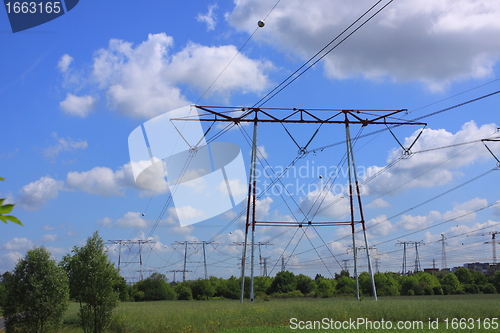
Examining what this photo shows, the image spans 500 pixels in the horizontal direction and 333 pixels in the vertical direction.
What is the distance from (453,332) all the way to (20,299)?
971 inches

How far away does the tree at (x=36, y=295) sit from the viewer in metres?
27.1

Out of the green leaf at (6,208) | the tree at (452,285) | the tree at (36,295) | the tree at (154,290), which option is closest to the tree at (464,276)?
the tree at (452,285)

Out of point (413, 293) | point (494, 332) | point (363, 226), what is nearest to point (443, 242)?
point (413, 293)

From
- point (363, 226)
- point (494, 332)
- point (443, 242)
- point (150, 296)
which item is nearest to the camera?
point (494, 332)

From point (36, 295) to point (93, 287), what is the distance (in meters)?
3.49

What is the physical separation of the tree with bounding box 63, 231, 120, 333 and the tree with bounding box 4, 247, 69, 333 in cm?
108

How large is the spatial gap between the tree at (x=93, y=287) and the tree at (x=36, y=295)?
1.08 m

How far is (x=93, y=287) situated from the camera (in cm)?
2722

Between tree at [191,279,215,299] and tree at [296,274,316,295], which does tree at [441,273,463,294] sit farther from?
tree at [191,279,215,299]

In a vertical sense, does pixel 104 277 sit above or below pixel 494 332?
above

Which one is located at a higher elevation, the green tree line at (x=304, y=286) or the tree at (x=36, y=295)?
the tree at (x=36, y=295)

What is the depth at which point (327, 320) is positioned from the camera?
27.2 meters

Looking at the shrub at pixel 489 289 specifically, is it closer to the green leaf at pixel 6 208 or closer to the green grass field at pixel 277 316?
the green grass field at pixel 277 316

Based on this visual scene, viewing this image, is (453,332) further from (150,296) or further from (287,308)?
(150,296)
